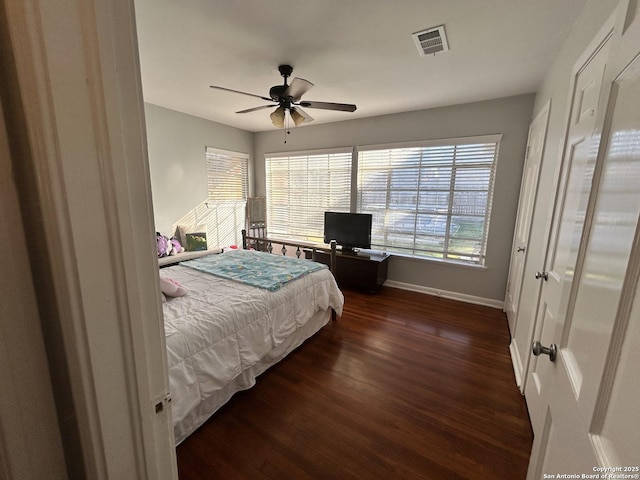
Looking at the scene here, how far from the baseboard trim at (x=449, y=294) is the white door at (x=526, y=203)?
0.22 metres

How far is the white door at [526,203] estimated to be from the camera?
227cm

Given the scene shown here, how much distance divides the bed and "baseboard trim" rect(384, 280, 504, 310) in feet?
5.42

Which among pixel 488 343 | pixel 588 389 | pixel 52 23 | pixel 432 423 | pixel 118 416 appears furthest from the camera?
pixel 488 343

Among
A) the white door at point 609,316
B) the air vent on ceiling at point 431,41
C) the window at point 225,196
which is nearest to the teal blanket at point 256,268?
the window at point 225,196

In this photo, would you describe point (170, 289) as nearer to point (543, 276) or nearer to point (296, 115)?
point (296, 115)

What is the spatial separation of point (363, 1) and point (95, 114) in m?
1.70

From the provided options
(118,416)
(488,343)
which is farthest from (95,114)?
(488,343)

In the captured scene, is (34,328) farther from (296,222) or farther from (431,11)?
(296,222)

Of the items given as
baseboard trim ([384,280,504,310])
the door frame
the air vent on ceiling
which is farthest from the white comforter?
the air vent on ceiling

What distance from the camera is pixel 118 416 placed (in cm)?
52

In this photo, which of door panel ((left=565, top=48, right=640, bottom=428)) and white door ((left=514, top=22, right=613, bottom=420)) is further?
white door ((left=514, top=22, right=613, bottom=420))

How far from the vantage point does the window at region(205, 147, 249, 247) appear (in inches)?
170

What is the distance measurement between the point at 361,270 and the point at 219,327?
2413 mm

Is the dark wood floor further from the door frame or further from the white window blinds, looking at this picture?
the white window blinds
